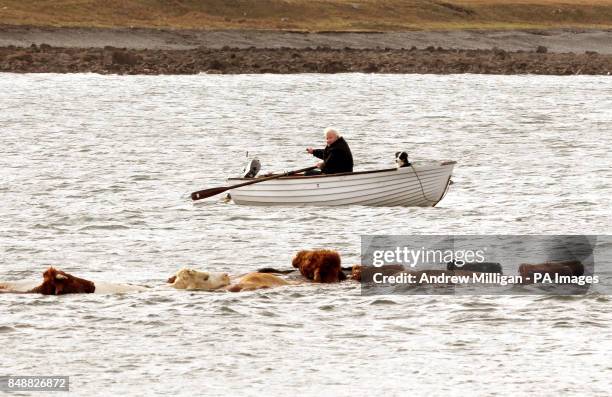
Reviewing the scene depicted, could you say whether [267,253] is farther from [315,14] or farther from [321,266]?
[315,14]

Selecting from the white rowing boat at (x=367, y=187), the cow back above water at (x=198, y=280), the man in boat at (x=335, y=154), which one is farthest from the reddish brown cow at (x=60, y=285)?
the white rowing boat at (x=367, y=187)

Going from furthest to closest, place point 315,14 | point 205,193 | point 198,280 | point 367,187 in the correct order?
point 315,14 → point 205,193 → point 367,187 → point 198,280

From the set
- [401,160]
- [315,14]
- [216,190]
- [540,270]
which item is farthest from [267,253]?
[315,14]

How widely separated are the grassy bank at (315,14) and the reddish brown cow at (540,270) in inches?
3232

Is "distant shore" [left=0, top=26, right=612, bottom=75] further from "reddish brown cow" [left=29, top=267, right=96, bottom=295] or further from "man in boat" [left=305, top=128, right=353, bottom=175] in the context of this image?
"reddish brown cow" [left=29, top=267, right=96, bottom=295]

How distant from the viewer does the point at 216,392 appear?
53.9 feet

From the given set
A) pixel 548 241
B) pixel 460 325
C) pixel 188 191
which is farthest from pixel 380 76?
pixel 460 325

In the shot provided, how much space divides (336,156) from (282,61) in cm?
6259

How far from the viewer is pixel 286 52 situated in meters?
97.0

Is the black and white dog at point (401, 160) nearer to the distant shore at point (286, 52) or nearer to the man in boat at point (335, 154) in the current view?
the man in boat at point (335, 154)

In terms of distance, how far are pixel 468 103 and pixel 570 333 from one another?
170 feet

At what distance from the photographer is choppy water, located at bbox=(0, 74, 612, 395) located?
57.1 ft

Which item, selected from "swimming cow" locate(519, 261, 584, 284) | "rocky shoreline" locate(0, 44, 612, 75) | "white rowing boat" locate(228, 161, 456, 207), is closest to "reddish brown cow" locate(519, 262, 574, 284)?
"swimming cow" locate(519, 261, 584, 284)

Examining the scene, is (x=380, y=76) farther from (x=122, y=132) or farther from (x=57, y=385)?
(x=57, y=385)
